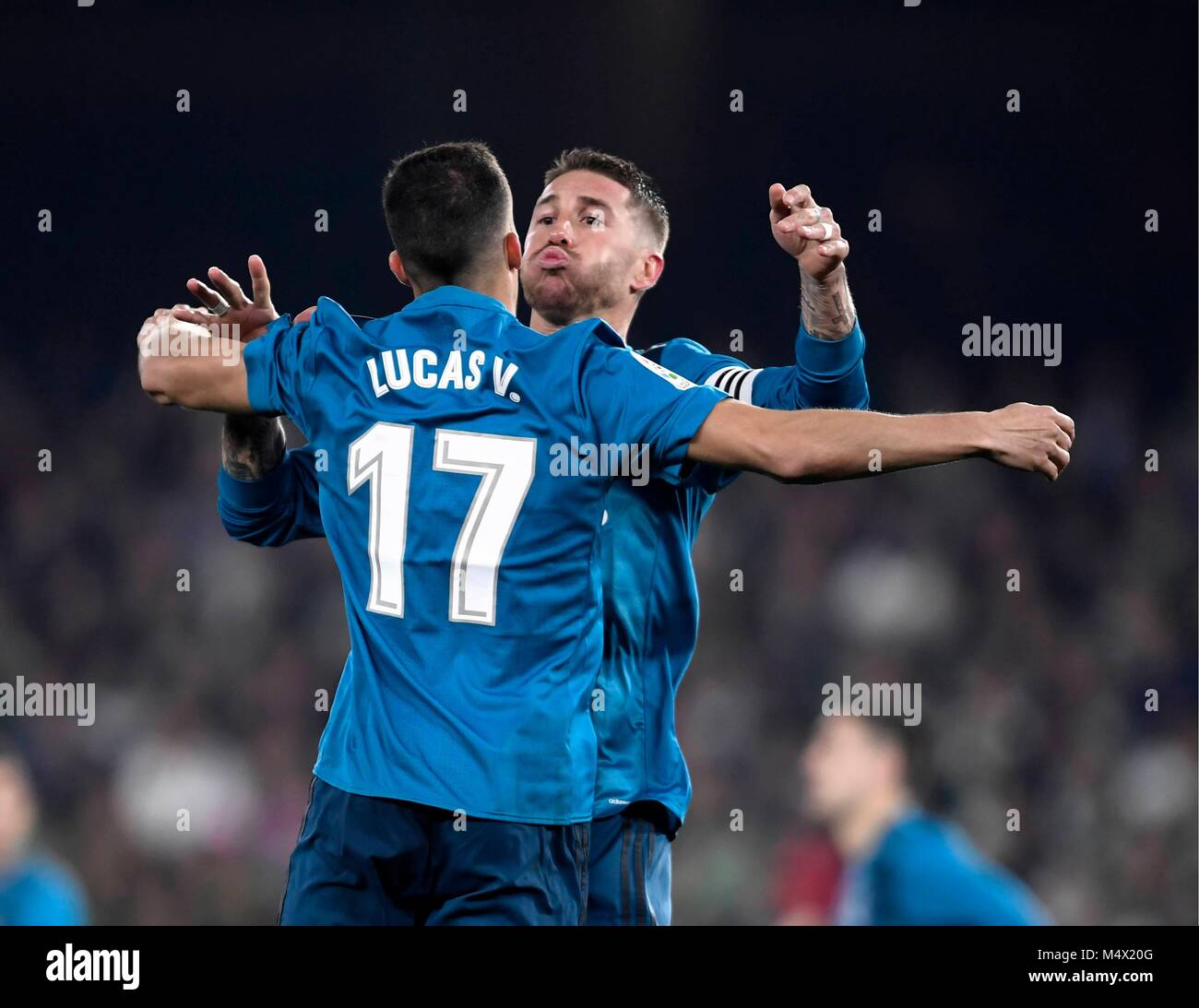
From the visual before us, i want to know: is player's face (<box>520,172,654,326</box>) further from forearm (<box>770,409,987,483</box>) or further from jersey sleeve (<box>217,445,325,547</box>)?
forearm (<box>770,409,987,483</box>)

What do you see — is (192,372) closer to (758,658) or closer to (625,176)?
(625,176)

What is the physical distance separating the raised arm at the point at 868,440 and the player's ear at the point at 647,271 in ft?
4.17

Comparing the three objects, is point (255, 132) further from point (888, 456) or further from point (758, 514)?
point (888, 456)

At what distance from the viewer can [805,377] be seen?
330 cm

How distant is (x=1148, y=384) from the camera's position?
7859 mm

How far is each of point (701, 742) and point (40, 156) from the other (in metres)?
4.65

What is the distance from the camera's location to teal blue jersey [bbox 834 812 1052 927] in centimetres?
285

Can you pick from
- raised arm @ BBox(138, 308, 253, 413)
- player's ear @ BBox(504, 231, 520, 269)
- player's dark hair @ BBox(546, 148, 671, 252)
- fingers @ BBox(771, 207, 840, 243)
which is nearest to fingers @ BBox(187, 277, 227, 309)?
raised arm @ BBox(138, 308, 253, 413)

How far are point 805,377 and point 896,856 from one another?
107 cm

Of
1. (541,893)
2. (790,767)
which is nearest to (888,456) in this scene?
(541,893)

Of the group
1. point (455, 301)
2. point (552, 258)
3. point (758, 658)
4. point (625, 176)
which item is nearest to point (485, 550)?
point (455, 301)

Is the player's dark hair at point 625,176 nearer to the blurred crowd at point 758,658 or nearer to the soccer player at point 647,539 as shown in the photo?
the soccer player at point 647,539

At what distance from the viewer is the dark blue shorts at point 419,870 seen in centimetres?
243

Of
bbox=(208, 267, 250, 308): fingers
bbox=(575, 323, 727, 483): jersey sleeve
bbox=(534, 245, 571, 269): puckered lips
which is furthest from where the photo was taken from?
bbox=(534, 245, 571, 269): puckered lips
